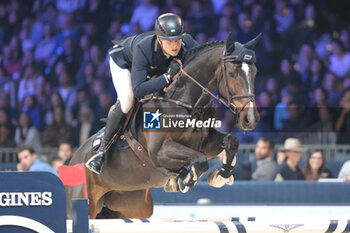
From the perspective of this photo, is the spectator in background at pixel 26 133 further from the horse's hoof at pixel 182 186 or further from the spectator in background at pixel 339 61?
the horse's hoof at pixel 182 186

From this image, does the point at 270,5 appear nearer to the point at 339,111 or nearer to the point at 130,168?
the point at 339,111

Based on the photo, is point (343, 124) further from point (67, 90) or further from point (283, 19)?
point (67, 90)

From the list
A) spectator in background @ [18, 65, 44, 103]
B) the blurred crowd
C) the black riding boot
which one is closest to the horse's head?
the black riding boot

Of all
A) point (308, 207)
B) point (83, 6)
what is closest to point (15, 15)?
point (83, 6)

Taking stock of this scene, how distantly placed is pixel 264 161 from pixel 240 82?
345 centimetres

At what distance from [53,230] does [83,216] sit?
0.19 m

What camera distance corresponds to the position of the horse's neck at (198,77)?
206 inches

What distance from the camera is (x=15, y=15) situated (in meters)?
12.8

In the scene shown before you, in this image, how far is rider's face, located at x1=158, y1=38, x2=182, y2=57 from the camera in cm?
510

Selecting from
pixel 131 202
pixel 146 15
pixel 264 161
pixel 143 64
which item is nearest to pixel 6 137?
pixel 146 15

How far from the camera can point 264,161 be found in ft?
27.2

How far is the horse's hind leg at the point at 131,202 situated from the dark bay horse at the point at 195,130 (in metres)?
0.44

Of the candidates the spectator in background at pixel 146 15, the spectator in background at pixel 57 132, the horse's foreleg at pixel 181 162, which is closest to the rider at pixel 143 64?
the horse's foreleg at pixel 181 162

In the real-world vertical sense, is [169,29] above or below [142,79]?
above
